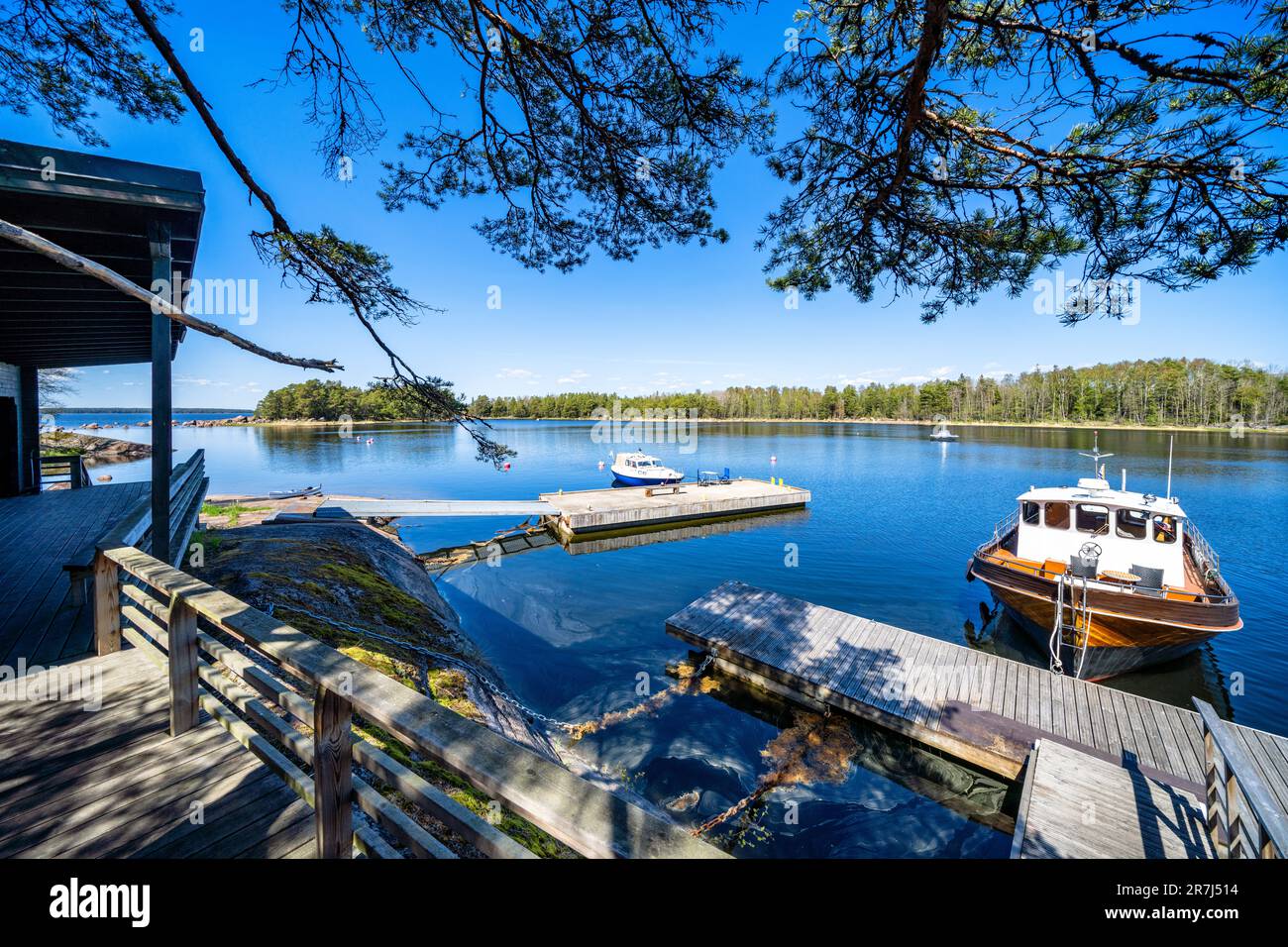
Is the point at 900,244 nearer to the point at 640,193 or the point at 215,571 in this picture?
the point at 640,193

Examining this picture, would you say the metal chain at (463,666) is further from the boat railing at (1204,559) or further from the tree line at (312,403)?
the tree line at (312,403)

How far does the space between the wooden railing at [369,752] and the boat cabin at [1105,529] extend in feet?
37.6

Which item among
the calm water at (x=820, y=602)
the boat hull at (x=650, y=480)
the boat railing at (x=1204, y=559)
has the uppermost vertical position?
the boat hull at (x=650, y=480)

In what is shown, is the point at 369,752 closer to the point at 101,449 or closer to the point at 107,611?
the point at 107,611

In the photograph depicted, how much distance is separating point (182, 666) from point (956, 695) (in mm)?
8902

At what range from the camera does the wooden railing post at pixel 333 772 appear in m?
1.75

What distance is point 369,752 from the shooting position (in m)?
1.82

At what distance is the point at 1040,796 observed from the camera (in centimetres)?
512

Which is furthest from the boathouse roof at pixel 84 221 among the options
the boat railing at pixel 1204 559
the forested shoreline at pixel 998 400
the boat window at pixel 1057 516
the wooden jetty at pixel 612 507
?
the forested shoreline at pixel 998 400

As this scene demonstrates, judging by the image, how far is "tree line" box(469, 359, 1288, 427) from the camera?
3051 inches

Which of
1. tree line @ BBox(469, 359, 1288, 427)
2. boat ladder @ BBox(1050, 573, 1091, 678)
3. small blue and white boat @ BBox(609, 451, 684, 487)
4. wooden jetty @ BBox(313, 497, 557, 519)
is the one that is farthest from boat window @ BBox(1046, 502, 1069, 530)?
tree line @ BBox(469, 359, 1288, 427)

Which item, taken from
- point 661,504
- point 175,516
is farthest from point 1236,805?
point 661,504

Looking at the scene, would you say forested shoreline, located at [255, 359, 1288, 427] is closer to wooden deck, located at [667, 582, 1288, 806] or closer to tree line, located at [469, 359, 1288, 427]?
tree line, located at [469, 359, 1288, 427]
